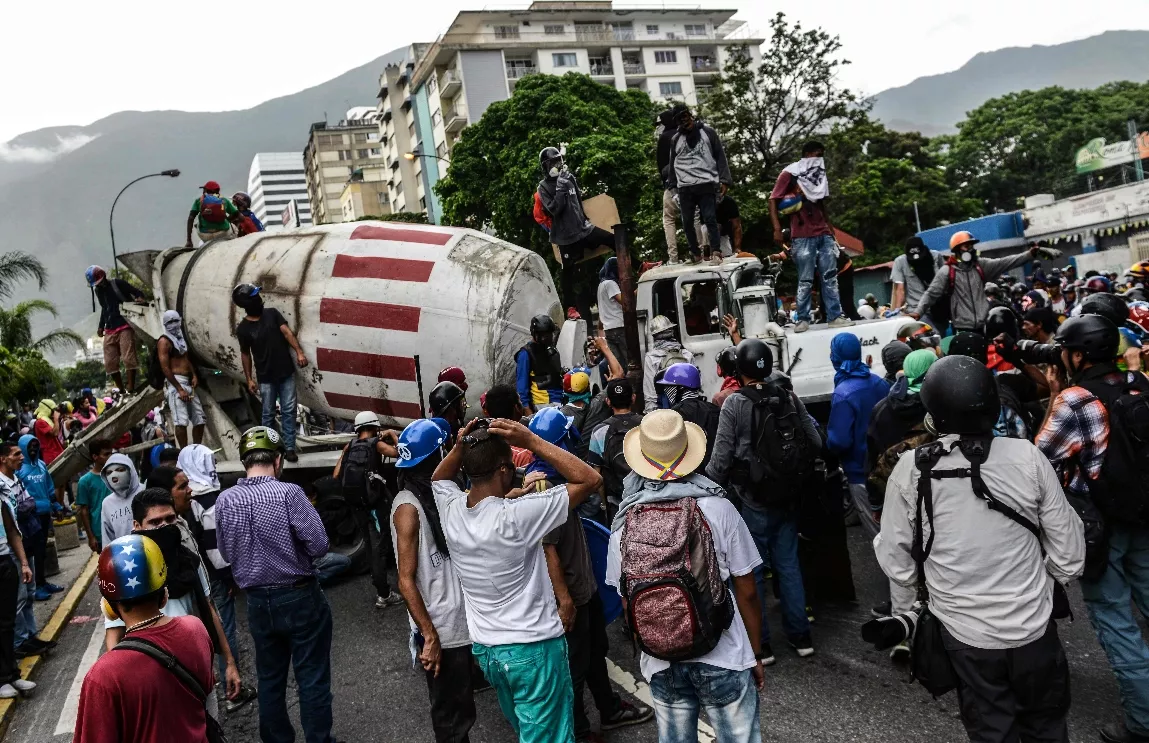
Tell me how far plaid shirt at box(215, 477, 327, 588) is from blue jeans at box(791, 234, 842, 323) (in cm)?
623

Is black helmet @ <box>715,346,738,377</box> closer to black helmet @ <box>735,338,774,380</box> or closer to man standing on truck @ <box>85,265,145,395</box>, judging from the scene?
black helmet @ <box>735,338,774,380</box>

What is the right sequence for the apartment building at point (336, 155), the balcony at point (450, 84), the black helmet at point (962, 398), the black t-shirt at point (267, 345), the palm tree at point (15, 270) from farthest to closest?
1. the apartment building at point (336, 155)
2. the balcony at point (450, 84)
3. the palm tree at point (15, 270)
4. the black t-shirt at point (267, 345)
5. the black helmet at point (962, 398)

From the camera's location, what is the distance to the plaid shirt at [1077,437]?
11.8 ft

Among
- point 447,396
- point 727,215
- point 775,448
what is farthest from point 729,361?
point 727,215

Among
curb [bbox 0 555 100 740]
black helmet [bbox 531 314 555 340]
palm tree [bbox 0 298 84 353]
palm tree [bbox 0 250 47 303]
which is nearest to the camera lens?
curb [bbox 0 555 100 740]

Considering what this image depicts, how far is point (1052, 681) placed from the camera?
278cm

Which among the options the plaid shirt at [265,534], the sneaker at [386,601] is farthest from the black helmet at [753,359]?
the sneaker at [386,601]

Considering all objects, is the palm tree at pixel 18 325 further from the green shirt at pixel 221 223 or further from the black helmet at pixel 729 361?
the black helmet at pixel 729 361

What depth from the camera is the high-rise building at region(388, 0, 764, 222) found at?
58.2 metres

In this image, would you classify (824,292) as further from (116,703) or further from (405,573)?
(116,703)

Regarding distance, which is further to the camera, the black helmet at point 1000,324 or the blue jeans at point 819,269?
the blue jeans at point 819,269

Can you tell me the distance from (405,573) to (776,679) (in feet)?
8.26

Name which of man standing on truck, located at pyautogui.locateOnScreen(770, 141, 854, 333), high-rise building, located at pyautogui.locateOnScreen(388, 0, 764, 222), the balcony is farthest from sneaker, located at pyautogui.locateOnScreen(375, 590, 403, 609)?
the balcony

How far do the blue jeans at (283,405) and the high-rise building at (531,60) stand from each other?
48.9 meters
